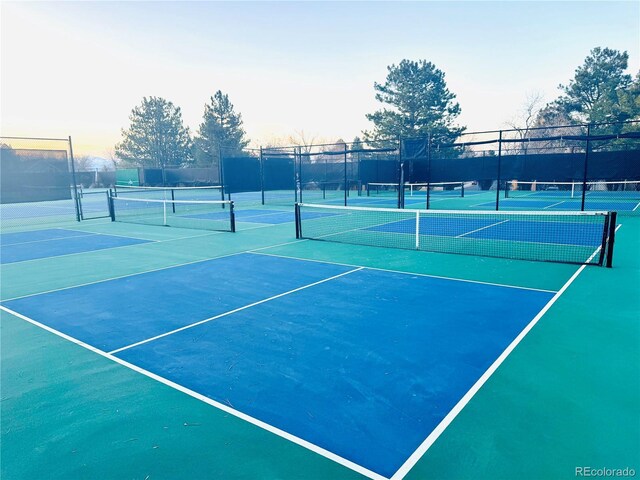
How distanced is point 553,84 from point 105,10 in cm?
3960

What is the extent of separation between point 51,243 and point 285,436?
11.6m

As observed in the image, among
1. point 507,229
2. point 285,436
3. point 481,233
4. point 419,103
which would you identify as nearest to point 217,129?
point 419,103

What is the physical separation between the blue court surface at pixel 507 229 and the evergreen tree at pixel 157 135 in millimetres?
51027

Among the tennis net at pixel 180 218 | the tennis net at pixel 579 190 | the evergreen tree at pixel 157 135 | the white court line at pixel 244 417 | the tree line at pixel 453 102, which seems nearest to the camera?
the white court line at pixel 244 417

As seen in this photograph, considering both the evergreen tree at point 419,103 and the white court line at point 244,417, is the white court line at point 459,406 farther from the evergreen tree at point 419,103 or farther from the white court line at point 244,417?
the evergreen tree at point 419,103

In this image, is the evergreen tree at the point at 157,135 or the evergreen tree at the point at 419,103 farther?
the evergreen tree at the point at 157,135

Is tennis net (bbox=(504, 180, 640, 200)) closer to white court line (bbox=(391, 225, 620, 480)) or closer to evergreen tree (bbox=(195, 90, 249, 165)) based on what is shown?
white court line (bbox=(391, 225, 620, 480))

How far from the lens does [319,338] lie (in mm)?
4715

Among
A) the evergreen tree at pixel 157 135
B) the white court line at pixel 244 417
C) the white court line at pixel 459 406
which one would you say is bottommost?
the white court line at pixel 244 417

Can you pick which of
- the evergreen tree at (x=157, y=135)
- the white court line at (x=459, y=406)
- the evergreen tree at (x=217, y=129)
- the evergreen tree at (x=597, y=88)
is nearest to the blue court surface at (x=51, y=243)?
the white court line at (x=459, y=406)

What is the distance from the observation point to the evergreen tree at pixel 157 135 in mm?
58375

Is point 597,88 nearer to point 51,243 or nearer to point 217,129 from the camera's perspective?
point 217,129

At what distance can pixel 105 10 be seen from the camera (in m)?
14.5

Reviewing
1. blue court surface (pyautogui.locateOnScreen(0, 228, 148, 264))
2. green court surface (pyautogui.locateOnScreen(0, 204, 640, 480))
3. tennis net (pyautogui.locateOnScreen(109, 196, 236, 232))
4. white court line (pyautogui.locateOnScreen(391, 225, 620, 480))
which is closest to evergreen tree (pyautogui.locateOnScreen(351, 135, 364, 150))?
tennis net (pyautogui.locateOnScreen(109, 196, 236, 232))
